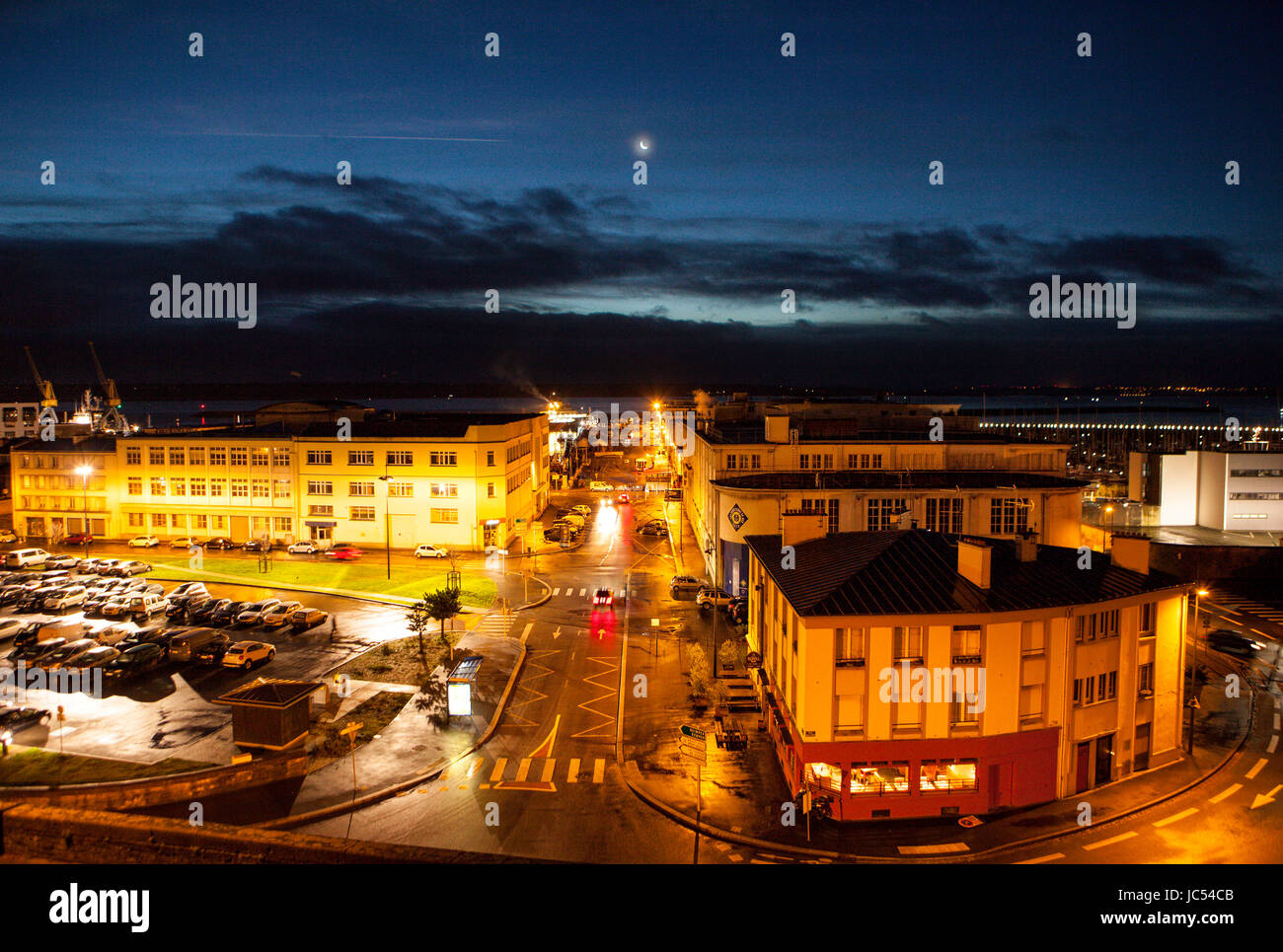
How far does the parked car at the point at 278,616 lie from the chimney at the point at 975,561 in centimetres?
2653

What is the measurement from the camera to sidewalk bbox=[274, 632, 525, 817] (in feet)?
60.6

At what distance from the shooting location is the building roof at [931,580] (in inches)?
690

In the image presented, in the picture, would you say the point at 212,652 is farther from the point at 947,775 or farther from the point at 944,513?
the point at 944,513

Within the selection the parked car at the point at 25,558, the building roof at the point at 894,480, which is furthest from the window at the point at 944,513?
the parked car at the point at 25,558

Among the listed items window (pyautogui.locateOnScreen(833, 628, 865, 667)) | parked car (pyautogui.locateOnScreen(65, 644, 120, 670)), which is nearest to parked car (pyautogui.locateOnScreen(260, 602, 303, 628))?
parked car (pyautogui.locateOnScreen(65, 644, 120, 670))

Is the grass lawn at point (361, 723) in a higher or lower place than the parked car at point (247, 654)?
lower

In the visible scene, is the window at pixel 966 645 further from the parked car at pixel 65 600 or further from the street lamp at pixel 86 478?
the street lamp at pixel 86 478

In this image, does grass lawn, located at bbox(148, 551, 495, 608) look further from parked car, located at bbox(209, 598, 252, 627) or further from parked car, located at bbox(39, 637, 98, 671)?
parked car, located at bbox(39, 637, 98, 671)

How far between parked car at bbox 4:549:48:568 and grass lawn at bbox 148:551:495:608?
5256 millimetres

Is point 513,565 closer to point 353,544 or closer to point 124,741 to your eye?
point 353,544

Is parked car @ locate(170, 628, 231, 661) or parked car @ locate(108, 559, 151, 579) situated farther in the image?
parked car @ locate(108, 559, 151, 579)

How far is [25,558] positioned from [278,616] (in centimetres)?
2256

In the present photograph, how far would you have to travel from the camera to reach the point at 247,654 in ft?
90.3
